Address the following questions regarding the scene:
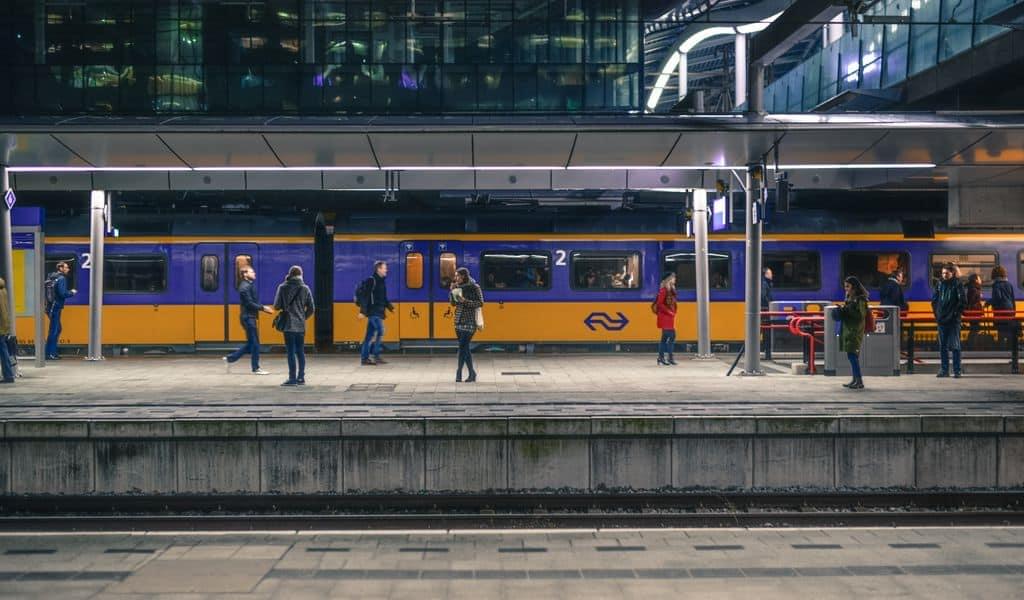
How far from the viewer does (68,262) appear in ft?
68.3

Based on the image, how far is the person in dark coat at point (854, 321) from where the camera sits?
1414 centimetres

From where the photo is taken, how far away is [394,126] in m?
14.1

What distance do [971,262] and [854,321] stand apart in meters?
8.59

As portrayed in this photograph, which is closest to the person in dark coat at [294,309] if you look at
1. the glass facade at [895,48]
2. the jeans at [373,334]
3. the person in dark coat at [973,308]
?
the jeans at [373,334]

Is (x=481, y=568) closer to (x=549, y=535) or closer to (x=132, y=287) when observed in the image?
(x=549, y=535)

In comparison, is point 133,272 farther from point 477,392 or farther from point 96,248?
point 477,392

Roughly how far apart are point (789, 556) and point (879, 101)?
15.9 m

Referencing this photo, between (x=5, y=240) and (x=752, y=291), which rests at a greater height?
(x=5, y=240)

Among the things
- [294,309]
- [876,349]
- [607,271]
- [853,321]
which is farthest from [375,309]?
[876,349]

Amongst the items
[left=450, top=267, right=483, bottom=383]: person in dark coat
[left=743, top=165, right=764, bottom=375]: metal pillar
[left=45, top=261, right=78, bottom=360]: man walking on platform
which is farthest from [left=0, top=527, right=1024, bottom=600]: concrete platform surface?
[left=45, top=261, right=78, bottom=360]: man walking on platform

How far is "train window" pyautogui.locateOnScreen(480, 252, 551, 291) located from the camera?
21109 millimetres

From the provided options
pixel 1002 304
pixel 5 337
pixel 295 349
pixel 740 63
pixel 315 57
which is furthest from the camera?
pixel 740 63

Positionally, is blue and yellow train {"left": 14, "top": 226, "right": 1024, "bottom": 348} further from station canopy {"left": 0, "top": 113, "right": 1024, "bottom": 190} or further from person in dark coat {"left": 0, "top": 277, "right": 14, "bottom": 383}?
person in dark coat {"left": 0, "top": 277, "right": 14, "bottom": 383}

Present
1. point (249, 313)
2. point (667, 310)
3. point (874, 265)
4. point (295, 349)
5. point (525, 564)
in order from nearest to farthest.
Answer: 1. point (525, 564)
2. point (295, 349)
3. point (249, 313)
4. point (667, 310)
5. point (874, 265)
